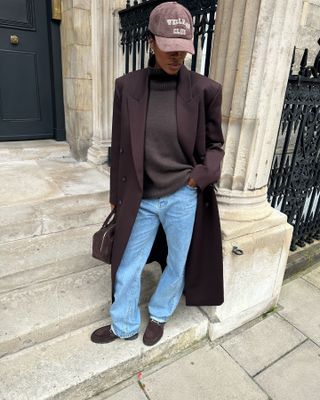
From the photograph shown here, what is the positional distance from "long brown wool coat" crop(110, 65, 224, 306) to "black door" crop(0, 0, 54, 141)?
324cm

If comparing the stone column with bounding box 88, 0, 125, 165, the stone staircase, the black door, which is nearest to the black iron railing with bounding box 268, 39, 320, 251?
the stone staircase

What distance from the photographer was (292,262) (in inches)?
134

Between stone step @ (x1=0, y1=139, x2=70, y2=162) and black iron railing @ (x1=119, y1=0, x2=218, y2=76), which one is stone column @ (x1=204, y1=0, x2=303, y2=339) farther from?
stone step @ (x1=0, y1=139, x2=70, y2=162)

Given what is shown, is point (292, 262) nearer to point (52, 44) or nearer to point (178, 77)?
point (178, 77)

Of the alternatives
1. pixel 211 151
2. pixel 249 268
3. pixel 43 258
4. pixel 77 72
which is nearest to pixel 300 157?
pixel 249 268

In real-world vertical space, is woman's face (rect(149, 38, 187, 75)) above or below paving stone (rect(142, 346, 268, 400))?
above

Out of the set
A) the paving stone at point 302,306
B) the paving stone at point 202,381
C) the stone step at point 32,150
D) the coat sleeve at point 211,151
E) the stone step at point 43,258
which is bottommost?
the paving stone at point 302,306

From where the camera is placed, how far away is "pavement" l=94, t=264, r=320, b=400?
2.04m

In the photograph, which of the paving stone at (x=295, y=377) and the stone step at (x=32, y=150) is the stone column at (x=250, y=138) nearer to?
the paving stone at (x=295, y=377)

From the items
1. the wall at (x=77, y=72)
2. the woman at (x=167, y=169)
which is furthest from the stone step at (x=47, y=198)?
the woman at (x=167, y=169)

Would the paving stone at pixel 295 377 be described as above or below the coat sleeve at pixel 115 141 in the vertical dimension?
below

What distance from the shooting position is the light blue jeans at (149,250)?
1.81m

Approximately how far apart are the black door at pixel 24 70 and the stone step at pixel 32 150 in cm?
18

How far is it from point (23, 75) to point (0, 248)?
282 centimetres
